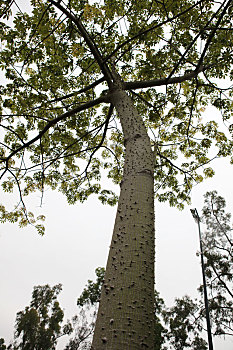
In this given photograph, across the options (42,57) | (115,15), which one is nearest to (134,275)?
(42,57)

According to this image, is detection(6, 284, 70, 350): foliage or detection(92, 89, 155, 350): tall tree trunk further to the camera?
detection(6, 284, 70, 350): foliage

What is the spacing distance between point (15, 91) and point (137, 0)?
2.64 m

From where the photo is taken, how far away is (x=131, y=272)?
4.58ft

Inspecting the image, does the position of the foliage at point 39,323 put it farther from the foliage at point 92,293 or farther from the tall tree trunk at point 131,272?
the tall tree trunk at point 131,272

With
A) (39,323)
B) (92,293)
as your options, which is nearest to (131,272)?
(92,293)

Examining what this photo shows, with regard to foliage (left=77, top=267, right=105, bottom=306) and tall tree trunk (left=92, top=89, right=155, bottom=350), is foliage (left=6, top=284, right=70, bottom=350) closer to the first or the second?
foliage (left=77, top=267, right=105, bottom=306)

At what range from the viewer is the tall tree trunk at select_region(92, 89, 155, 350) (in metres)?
1.14

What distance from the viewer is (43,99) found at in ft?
11.6

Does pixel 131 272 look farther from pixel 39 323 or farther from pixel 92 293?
pixel 39 323

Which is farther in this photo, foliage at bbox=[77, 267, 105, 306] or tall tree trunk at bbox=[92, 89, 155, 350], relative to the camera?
foliage at bbox=[77, 267, 105, 306]

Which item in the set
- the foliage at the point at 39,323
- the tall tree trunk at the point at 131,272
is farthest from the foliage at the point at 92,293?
the tall tree trunk at the point at 131,272

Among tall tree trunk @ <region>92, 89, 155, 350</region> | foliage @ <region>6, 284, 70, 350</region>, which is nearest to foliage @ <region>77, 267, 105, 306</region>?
foliage @ <region>6, 284, 70, 350</region>

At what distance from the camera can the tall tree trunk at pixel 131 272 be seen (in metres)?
1.14

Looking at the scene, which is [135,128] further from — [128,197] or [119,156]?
[119,156]
